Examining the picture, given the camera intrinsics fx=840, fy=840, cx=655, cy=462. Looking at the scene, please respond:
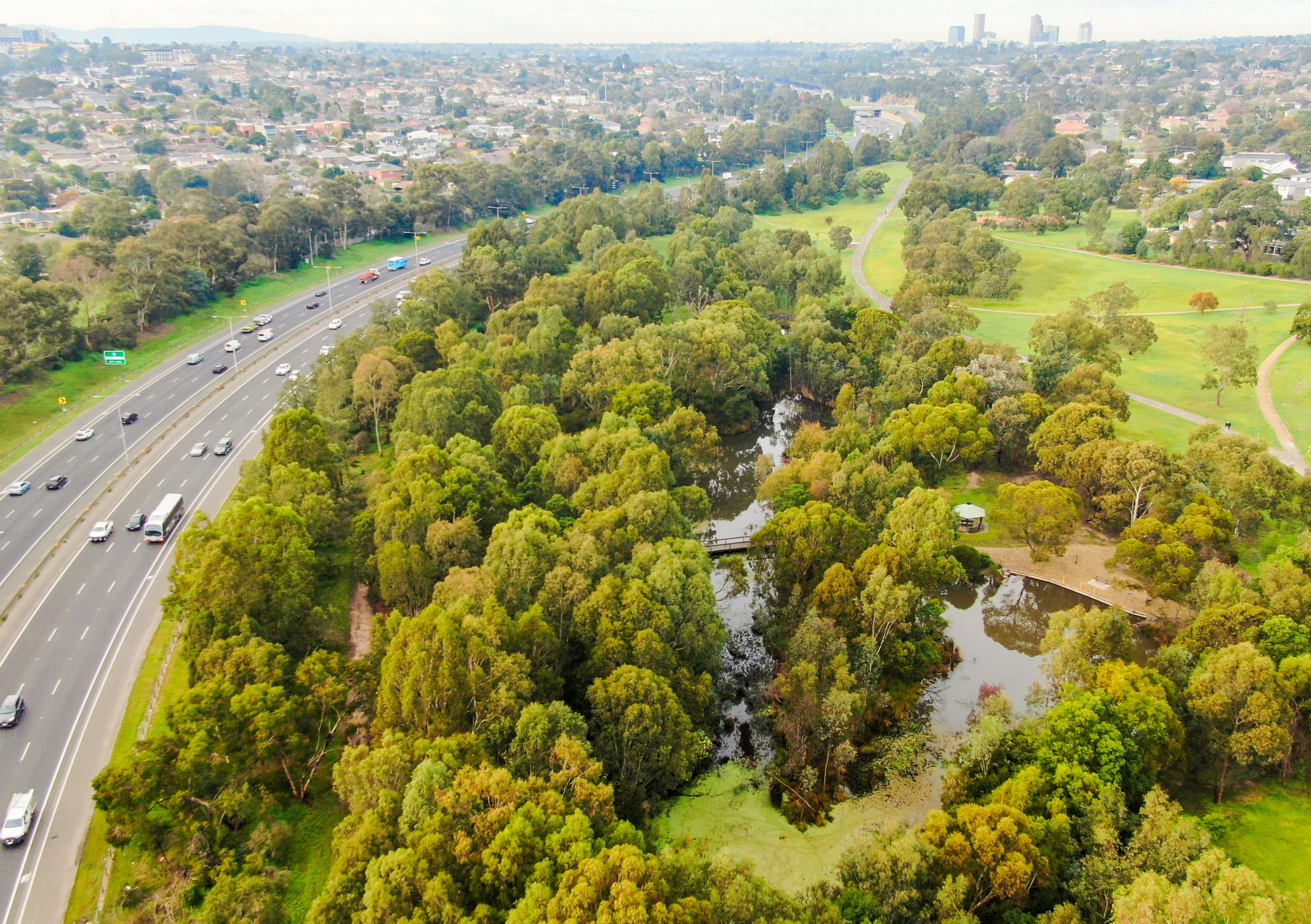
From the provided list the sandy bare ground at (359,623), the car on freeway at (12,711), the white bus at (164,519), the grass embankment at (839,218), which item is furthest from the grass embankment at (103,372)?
the grass embankment at (839,218)

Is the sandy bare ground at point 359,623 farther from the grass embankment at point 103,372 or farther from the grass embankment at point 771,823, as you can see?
the grass embankment at point 103,372

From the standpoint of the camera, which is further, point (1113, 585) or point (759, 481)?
point (759, 481)

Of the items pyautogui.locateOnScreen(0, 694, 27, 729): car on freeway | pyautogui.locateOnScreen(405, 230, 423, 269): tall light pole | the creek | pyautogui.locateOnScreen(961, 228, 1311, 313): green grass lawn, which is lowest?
the creek

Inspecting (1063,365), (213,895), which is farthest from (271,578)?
(1063,365)

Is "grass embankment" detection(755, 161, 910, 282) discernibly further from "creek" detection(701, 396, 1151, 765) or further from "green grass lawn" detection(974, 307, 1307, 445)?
"creek" detection(701, 396, 1151, 765)

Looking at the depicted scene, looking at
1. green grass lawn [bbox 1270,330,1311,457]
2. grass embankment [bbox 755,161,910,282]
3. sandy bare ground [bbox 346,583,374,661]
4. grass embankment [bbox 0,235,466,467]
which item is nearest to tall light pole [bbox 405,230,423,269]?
grass embankment [bbox 0,235,466,467]

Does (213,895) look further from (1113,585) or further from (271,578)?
(1113,585)

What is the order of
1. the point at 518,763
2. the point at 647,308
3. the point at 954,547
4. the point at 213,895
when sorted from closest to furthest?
the point at 213,895 < the point at 518,763 < the point at 954,547 < the point at 647,308
